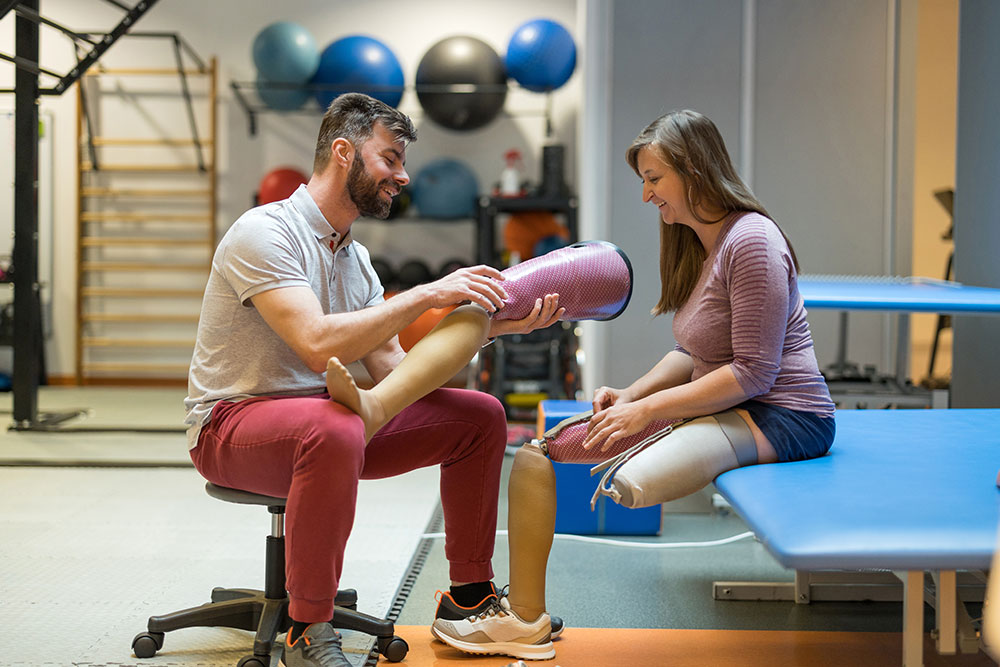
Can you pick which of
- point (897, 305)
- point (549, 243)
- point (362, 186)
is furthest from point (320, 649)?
point (549, 243)

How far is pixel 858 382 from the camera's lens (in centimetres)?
384

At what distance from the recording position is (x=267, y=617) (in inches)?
74.5

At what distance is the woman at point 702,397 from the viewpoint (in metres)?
1.77

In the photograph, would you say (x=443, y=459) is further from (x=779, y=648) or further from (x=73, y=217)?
(x=73, y=217)

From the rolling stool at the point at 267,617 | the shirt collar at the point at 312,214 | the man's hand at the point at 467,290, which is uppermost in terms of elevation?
the shirt collar at the point at 312,214

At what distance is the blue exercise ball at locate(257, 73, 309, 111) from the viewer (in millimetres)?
5949

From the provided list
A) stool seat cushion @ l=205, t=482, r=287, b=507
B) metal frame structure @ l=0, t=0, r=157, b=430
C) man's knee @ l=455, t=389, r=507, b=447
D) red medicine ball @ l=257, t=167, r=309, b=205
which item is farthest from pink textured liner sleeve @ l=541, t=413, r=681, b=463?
red medicine ball @ l=257, t=167, r=309, b=205

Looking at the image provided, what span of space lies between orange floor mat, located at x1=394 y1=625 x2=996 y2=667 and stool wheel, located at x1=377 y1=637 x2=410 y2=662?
0.8 inches

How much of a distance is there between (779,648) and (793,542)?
2.94ft

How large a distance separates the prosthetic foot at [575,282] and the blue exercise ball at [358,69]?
13.8ft

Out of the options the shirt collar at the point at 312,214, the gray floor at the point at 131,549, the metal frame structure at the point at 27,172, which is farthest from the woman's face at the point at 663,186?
the metal frame structure at the point at 27,172

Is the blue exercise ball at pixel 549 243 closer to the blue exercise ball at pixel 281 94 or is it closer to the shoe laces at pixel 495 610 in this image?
the blue exercise ball at pixel 281 94

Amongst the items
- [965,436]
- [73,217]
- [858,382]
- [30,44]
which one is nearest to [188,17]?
[73,217]

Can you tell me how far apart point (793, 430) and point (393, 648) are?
93 cm
